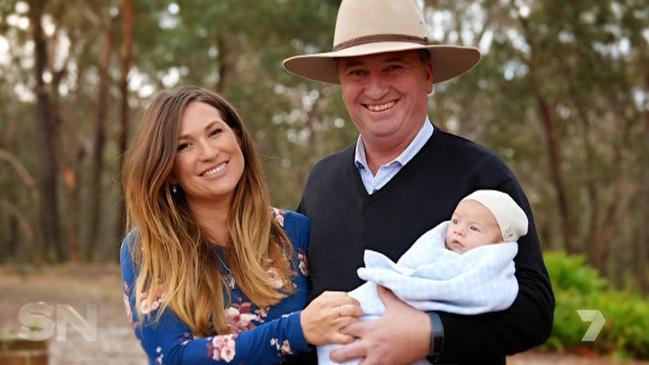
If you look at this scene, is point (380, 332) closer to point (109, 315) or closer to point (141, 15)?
point (109, 315)

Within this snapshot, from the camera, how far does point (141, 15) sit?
25344 mm

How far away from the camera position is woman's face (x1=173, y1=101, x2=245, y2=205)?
9.91ft

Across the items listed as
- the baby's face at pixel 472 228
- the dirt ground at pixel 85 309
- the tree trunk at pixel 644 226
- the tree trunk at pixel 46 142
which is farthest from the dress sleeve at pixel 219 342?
the tree trunk at pixel 46 142

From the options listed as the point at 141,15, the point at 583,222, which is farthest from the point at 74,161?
the point at 583,222

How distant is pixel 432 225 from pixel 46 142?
22.3 meters

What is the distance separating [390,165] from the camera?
3105 millimetres

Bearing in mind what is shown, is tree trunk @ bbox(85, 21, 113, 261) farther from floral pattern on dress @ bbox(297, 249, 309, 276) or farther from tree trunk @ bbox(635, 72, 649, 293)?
floral pattern on dress @ bbox(297, 249, 309, 276)

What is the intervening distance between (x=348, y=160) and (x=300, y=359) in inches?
28.7

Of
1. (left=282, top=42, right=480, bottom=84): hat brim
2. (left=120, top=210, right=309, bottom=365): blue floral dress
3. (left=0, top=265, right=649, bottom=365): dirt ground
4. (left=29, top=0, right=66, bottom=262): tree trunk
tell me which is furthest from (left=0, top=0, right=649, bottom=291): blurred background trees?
(left=120, top=210, right=309, bottom=365): blue floral dress

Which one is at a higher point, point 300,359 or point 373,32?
point 373,32

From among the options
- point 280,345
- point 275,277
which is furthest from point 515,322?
point 275,277

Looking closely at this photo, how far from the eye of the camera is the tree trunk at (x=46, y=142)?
2320 cm

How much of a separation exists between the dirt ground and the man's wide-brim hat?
286 centimetres

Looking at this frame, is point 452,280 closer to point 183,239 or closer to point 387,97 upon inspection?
point 387,97
